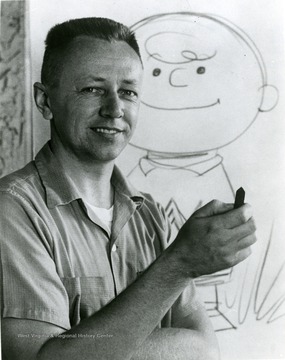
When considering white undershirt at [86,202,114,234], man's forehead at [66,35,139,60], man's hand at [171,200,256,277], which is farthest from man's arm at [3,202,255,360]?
man's forehead at [66,35,139,60]

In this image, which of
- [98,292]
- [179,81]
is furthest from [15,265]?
[179,81]

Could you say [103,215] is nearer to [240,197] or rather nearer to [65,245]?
[65,245]

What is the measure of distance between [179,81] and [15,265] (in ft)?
1.22

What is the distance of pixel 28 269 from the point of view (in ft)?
2.26

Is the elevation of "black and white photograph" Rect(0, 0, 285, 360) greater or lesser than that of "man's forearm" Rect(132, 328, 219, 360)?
greater

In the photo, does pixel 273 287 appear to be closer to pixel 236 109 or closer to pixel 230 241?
pixel 230 241

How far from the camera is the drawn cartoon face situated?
792 millimetres

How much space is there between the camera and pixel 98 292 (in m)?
0.74

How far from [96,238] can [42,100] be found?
0.23 metres

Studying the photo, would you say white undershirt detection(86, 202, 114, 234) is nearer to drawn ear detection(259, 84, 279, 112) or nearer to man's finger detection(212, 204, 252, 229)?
man's finger detection(212, 204, 252, 229)

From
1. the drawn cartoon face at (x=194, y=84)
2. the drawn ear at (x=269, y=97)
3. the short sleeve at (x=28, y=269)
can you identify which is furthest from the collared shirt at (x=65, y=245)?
the drawn ear at (x=269, y=97)

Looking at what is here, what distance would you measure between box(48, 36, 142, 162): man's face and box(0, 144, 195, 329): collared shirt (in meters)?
0.04

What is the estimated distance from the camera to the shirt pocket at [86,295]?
72 cm

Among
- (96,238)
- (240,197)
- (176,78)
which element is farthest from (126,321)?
(176,78)
